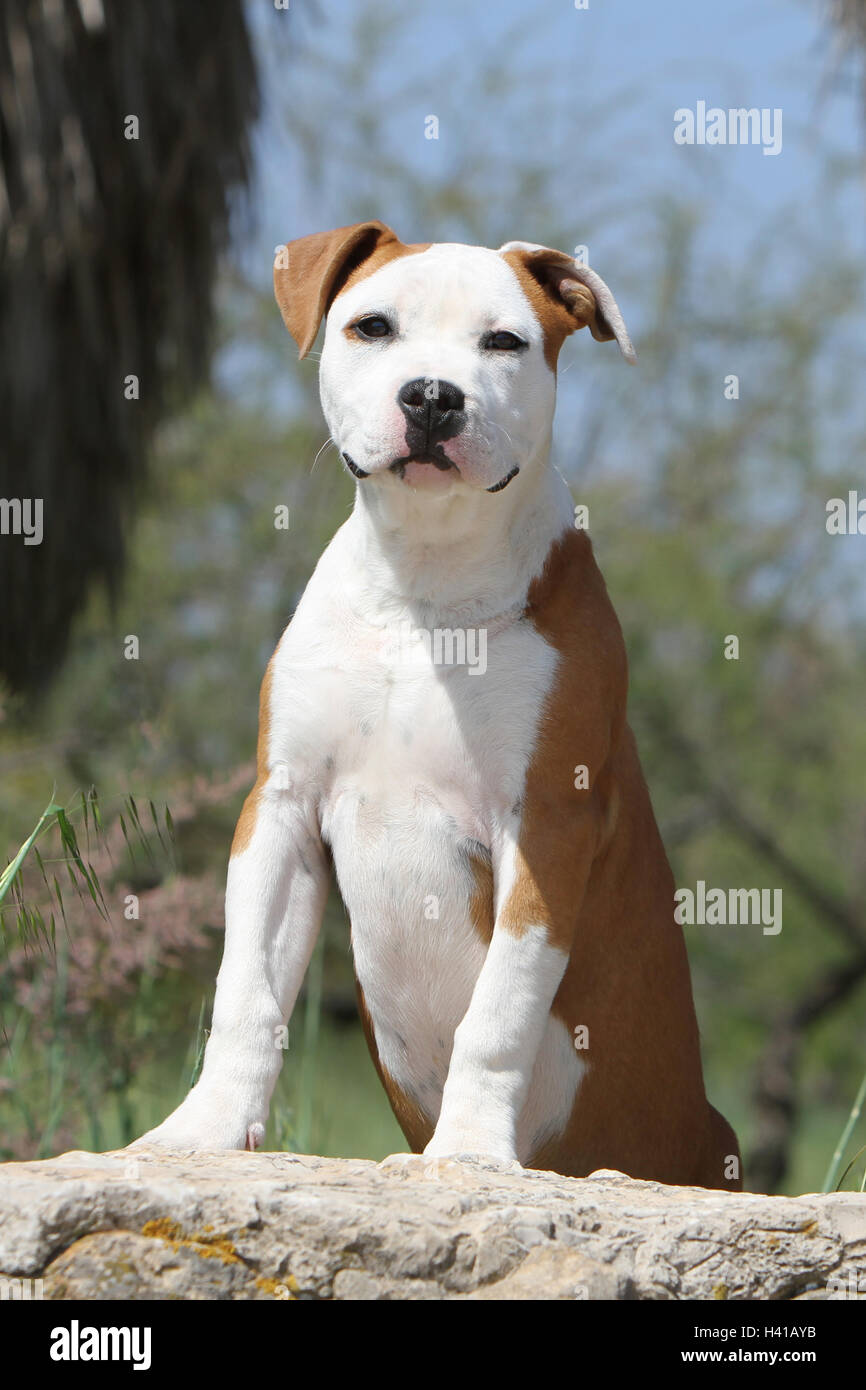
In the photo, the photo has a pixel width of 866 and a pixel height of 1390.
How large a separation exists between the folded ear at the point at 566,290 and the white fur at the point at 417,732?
114 mm

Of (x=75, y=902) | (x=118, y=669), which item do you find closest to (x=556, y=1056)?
(x=75, y=902)

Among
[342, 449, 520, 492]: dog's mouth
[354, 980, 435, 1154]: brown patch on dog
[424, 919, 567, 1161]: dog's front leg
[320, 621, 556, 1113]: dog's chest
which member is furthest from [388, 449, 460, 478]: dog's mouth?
[354, 980, 435, 1154]: brown patch on dog

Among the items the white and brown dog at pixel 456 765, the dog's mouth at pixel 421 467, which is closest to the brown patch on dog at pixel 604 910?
the white and brown dog at pixel 456 765

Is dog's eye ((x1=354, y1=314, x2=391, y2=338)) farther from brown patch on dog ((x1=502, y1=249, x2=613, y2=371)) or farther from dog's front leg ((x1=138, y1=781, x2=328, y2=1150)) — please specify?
dog's front leg ((x1=138, y1=781, x2=328, y2=1150))

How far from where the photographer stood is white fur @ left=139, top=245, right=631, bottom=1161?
2824 mm

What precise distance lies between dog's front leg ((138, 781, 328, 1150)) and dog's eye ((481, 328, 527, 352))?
96cm

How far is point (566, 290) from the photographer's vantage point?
10.5 ft

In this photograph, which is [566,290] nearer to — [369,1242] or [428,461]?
[428,461]

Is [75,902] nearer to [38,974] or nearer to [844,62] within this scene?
[38,974]

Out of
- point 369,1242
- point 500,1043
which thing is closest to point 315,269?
point 500,1043

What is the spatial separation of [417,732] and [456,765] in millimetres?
100

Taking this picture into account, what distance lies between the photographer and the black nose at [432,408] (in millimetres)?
2781

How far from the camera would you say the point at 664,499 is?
13.7 metres

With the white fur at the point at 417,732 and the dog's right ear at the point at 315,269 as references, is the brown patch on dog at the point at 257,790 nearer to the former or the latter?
the white fur at the point at 417,732
